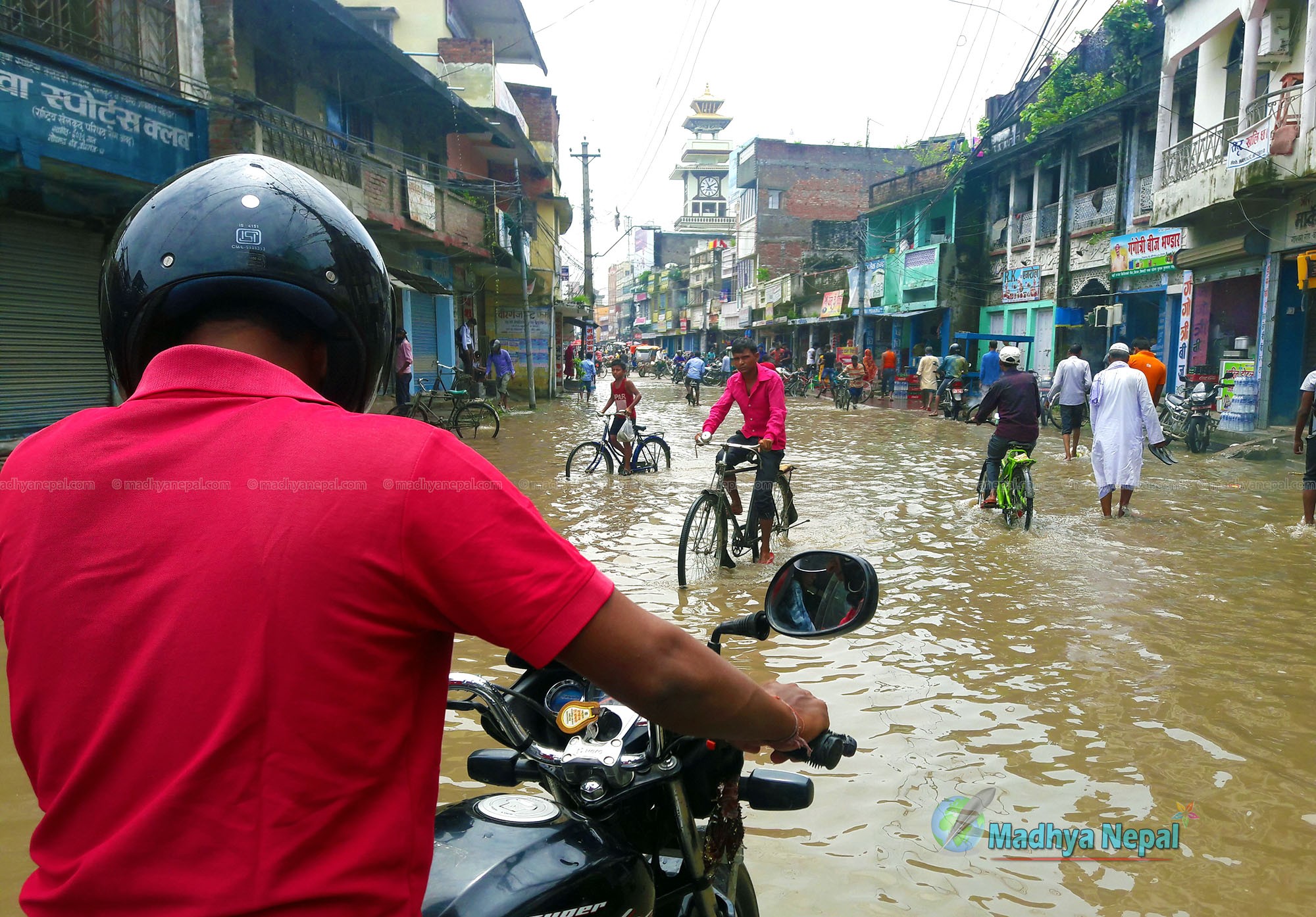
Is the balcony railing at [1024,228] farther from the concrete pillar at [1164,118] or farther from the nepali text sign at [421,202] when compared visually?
the nepali text sign at [421,202]

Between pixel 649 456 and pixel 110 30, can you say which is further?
pixel 649 456

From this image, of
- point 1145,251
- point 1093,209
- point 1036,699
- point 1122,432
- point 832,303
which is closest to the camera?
point 1036,699

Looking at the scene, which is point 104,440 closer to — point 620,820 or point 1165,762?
point 620,820

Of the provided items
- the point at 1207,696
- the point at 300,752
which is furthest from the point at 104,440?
the point at 1207,696

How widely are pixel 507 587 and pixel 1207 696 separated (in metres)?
4.46

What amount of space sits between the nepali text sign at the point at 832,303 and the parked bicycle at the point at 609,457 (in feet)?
90.6

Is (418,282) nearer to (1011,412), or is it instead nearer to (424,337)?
(424,337)

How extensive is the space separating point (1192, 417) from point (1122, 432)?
21.7 feet

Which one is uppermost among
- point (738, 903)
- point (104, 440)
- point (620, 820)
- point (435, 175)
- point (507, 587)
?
point (435, 175)

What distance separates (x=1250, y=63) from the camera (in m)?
14.3

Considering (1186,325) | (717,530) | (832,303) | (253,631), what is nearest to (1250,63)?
(1186,325)

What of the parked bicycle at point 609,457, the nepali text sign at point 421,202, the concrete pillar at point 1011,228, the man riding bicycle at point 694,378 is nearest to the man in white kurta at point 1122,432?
the parked bicycle at point 609,457

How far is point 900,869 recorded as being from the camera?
299cm

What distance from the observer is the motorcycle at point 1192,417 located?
14078 millimetres
